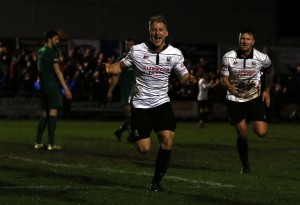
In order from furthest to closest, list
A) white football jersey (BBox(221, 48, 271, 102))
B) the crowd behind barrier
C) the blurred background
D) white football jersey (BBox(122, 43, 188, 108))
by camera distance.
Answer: the blurred background < the crowd behind barrier < white football jersey (BBox(221, 48, 271, 102)) < white football jersey (BBox(122, 43, 188, 108))

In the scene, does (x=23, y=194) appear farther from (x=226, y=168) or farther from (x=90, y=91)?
(x=90, y=91)

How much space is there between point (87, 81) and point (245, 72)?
1981cm

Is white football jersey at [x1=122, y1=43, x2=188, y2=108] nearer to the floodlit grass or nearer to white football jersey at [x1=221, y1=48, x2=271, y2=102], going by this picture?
the floodlit grass

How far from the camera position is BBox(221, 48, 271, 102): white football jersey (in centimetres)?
1250

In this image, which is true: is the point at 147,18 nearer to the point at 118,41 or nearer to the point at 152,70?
the point at 118,41

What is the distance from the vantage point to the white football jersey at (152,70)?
1016cm

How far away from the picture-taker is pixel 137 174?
468 inches

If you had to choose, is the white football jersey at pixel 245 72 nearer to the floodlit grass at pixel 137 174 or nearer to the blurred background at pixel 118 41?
the floodlit grass at pixel 137 174

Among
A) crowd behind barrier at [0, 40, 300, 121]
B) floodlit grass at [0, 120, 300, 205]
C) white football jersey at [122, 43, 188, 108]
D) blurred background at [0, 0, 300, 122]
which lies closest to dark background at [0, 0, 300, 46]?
blurred background at [0, 0, 300, 122]

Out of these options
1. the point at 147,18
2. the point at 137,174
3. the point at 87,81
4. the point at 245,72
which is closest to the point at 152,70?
the point at 137,174

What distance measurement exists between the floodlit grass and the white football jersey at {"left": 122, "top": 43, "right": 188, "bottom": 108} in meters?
1.14

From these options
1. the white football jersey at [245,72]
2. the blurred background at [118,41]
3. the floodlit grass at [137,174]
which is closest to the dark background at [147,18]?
the blurred background at [118,41]

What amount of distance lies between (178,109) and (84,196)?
24.1 metres

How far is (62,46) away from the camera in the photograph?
33.7 meters
